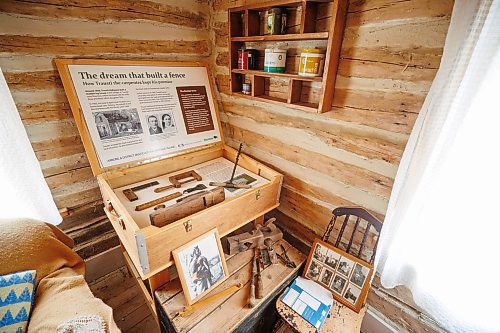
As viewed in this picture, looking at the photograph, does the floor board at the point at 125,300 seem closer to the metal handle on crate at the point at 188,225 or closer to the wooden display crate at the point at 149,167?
the wooden display crate at the point at 149,167

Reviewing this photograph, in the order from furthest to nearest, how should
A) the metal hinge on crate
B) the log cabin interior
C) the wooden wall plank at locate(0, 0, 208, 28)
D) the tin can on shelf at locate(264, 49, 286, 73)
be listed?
the tin can on shelf at locate(264, 49, 286, 73) → the wooden wall plank at locate(0, 0, 208, 28) → the metal hinge on crate → the log cabin interior

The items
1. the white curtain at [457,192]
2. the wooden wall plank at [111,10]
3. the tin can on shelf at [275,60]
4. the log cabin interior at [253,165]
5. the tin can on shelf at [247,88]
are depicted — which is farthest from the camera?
the tin can on shelf at [247,88]

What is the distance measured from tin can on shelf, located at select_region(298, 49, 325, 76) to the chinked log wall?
0.12 metres

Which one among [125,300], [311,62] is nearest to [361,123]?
[311,62]

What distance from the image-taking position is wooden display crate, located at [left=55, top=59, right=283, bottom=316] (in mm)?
1154

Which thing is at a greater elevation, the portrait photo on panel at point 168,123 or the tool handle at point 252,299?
the portrait photo on panel at point 168,123

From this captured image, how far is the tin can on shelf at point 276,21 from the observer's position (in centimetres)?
134

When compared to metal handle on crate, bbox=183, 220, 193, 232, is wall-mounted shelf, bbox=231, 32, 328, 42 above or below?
above

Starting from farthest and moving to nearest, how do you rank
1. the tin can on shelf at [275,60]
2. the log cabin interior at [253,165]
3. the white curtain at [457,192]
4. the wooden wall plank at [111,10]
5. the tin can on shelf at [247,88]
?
the tin can on shelf at [247,88] < the tin can on shelf at [275,60] < the wooden wall plank at [111,10] < the log cabin interior at [253,165] < the white curtain at [457,192]

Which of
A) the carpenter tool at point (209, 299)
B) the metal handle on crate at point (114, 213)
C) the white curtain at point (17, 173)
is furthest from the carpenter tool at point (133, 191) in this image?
the carpenter tool at point (209, 299)

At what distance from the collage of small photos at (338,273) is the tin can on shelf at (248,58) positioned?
4.16ft

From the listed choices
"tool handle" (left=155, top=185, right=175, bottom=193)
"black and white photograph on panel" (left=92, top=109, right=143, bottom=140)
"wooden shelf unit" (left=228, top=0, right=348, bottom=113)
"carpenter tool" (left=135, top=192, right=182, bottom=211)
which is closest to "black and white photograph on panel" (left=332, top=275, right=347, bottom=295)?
"wooden shelf unit" (left=228, top=0, right=348, bottom=113)

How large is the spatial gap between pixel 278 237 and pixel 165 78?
1456mm

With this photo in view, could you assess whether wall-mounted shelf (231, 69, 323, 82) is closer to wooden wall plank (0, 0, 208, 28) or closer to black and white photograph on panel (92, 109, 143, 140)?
wooden wall plank (0, 0, 208, 28)
